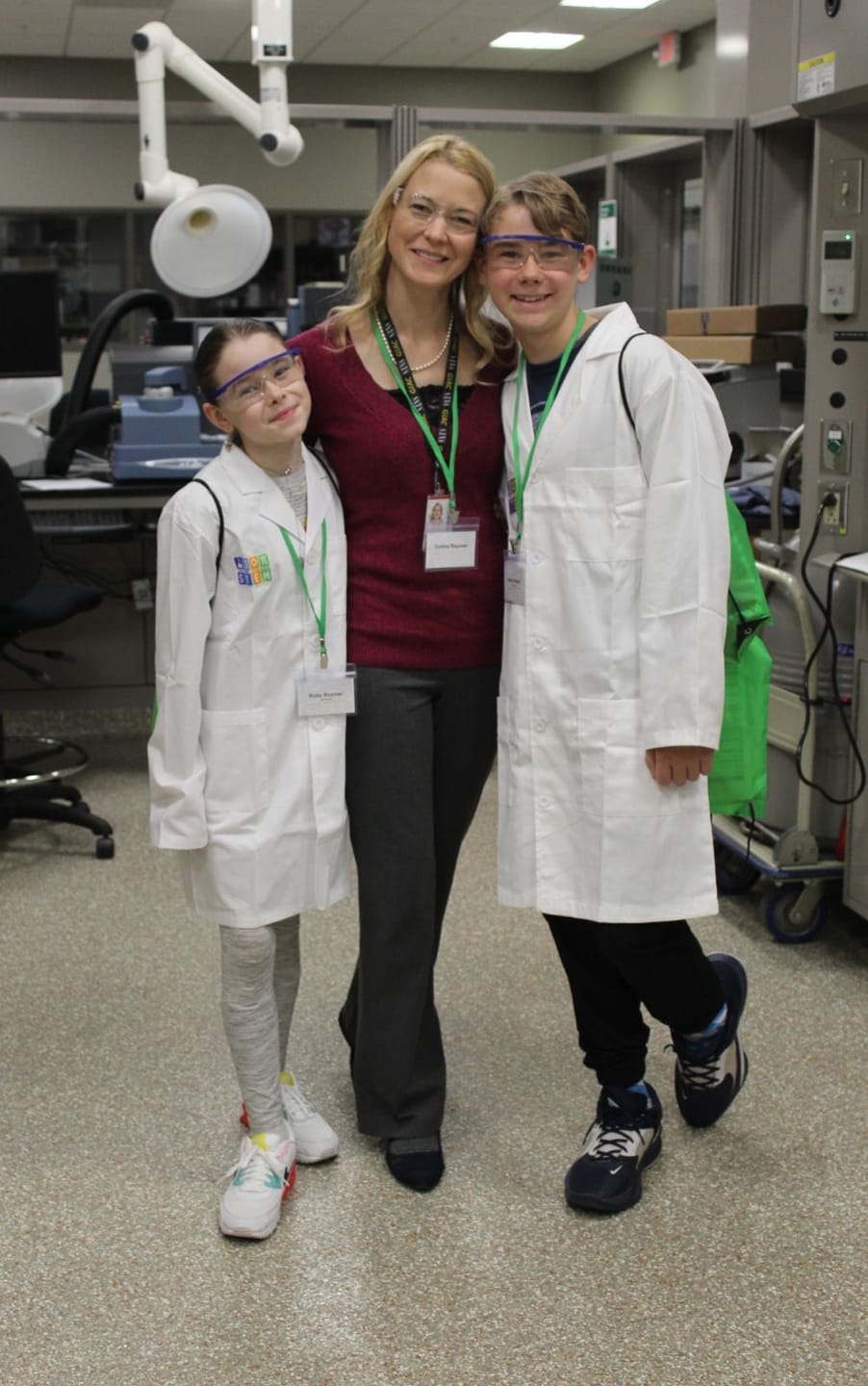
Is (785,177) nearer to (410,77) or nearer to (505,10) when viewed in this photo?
(505,10)

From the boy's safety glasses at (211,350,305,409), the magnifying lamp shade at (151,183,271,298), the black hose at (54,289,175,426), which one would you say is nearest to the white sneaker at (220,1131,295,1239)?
the boy's safety glasses at (211,350,305,409)

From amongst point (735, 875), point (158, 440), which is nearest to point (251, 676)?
point (735, 875)

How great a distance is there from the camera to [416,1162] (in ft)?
6.63

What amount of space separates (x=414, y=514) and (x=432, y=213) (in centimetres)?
37

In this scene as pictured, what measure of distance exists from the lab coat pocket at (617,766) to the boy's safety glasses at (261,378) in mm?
548

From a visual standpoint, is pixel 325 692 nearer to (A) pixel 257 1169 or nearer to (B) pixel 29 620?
(A) pixel 257 1169

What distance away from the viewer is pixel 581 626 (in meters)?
1.77

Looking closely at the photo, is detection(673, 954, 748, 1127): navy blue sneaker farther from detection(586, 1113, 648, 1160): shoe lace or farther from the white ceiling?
the white ceiling

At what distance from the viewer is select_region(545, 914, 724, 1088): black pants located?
1878 millimetres

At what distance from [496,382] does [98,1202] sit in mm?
1241

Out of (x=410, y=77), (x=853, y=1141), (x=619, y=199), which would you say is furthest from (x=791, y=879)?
(x=410, y=77)

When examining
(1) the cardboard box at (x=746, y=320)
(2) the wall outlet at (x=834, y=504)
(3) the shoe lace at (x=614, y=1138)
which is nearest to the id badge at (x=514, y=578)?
(3) the shoe lace at (x=614, y=1138)

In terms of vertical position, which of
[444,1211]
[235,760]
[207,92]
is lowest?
[444,1211]

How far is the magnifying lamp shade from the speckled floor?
164 cm
